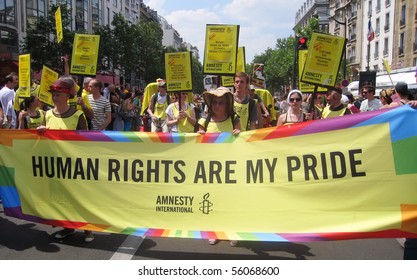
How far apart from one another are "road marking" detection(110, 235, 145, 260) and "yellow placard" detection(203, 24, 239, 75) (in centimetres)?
258

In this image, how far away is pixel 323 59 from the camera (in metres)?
5.29

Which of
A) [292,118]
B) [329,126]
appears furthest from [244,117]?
[329,126]

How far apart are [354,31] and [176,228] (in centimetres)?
6623

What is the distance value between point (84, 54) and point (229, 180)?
12.3 feet

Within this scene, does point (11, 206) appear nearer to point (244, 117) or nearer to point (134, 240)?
point (134, 240)

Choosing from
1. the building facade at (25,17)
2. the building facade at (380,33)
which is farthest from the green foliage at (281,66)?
the building facade at (25,17)

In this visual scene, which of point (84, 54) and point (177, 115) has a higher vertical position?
point (84, 54)

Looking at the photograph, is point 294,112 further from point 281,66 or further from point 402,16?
point 281,66

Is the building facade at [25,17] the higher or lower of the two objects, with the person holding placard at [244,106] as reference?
higher

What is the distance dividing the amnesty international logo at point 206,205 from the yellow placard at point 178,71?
2.50 meters

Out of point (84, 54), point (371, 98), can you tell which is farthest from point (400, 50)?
point (84, 54)

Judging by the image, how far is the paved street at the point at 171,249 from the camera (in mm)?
4262

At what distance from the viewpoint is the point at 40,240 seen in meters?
4.73

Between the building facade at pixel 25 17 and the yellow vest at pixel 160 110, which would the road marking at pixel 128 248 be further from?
the building facade at pixel 25 17
